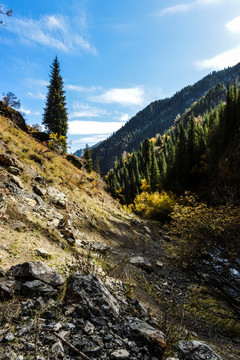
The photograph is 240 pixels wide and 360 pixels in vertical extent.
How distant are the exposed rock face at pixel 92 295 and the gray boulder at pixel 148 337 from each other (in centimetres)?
48

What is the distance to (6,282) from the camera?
12.4 feet

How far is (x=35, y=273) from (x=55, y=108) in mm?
31829

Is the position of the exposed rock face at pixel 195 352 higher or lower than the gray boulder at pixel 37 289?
lower

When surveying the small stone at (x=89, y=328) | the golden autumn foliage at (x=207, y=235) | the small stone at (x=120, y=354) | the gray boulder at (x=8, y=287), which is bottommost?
the golden autumn foliage at (x=207, y=235)

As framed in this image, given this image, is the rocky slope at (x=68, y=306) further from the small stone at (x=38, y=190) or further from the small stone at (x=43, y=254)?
the small stone at (x=38, y=190)

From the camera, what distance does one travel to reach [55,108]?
102ft

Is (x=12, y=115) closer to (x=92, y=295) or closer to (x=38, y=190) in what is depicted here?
(x=38, y=190)

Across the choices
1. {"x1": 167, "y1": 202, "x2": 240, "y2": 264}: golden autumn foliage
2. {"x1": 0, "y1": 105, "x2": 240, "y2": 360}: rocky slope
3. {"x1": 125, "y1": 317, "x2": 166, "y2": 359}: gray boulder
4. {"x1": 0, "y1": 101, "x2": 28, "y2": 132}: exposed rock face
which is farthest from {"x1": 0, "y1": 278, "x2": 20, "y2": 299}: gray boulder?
{"x1": 0, "y1": 101, "x2": 28, "y2": 132}: exposed rock face

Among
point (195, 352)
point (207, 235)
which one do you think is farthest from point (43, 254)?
point (207, 235)

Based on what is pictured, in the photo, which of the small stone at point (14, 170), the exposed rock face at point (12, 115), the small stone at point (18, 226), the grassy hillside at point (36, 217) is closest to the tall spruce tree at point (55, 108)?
the exposed rock face at point (12, 115)

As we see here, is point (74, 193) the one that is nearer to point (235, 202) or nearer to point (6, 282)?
point (6, 282)

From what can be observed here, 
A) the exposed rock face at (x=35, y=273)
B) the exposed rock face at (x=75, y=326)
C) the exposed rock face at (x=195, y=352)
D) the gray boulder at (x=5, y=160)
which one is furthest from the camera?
the gray boulder at (x=5, y=160)

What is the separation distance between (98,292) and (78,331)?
0.86 meters

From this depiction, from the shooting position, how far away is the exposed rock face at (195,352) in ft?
10.6
